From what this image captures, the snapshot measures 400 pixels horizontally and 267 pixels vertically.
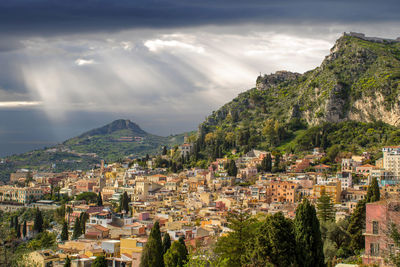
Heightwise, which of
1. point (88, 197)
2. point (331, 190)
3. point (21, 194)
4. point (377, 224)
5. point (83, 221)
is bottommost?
point (83, 221)

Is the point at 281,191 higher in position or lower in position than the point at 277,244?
higher

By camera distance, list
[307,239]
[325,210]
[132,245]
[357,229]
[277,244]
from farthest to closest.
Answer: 1. [325,210]
2. [132,245]
3. [357,229]
4. [307,239]
5. [277,244]

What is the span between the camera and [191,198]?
65188 mm

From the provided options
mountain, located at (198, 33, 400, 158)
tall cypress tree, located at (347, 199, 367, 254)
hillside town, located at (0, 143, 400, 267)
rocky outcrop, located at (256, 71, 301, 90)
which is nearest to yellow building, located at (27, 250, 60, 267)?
hillside town, located at (0, 143, 400, 267)

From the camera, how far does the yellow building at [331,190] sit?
55344mm

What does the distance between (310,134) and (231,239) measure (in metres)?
62.0

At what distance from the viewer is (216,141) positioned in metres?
98.8

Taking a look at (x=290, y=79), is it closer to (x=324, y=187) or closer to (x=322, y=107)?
(x=322, y=107)

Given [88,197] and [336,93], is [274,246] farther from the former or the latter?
[336,93]

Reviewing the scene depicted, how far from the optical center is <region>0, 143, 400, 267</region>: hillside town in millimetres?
37594

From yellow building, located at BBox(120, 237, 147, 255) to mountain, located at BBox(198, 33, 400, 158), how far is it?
48918 millimetres

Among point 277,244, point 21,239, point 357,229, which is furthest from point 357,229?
point 21,239

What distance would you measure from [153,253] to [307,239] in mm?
12010

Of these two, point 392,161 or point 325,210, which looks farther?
point 392,161
